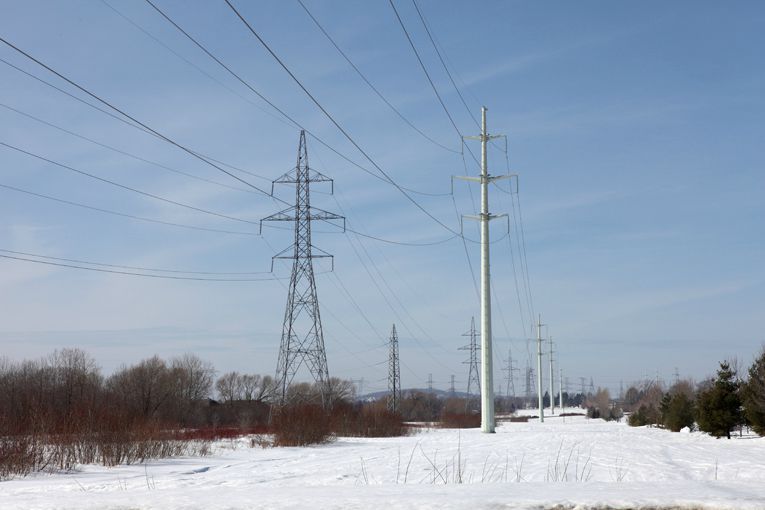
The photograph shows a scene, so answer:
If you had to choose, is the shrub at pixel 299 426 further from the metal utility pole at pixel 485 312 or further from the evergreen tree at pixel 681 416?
the evergreen tree at pixel 681 416

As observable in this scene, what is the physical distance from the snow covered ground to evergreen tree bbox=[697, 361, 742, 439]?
13.6m

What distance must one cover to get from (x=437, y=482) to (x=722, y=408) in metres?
24.4

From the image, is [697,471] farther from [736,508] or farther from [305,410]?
[305,410]

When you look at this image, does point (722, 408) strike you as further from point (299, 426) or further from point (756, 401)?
point (299, 426)

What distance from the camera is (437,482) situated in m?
11.3

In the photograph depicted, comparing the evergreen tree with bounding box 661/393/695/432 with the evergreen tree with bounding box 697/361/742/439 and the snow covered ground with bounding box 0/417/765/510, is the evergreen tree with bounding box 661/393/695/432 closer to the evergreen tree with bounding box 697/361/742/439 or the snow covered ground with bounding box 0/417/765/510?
the evergreen tree with bounding box 697/361/742/439

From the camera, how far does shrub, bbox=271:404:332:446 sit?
26016 millimetres

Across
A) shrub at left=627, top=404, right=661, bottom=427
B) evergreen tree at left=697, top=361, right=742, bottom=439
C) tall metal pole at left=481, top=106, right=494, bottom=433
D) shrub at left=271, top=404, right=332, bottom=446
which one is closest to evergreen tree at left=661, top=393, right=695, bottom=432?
evergreen tree at left=697, top=361, right=742, bottom=439

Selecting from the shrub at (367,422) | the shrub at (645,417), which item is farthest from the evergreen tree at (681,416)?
the shrub at (645,417)

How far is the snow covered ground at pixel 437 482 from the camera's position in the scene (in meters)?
7.10

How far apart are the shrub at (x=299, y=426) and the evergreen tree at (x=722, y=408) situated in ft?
53.1

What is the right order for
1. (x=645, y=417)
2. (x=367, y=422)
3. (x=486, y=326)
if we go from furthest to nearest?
(x=645, y=417), (x=367, y=422), (x=486, y=326)

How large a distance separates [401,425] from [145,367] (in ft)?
166

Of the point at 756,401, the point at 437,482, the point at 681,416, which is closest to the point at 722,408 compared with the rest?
the point at 756,401
